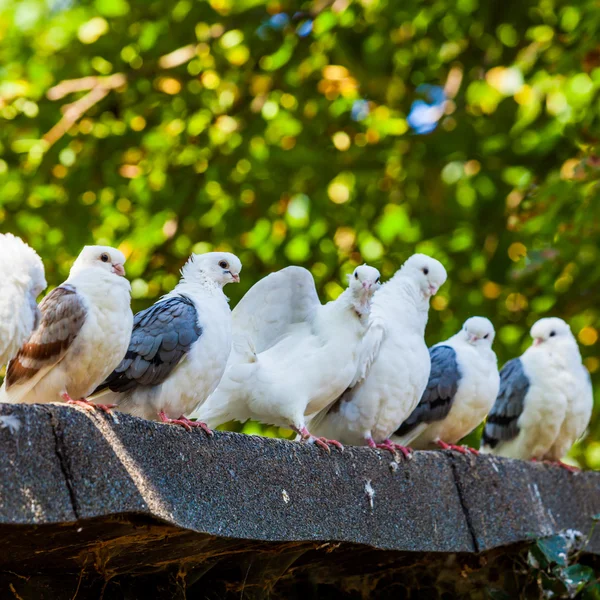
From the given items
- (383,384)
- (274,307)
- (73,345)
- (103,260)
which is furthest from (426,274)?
(73,345)

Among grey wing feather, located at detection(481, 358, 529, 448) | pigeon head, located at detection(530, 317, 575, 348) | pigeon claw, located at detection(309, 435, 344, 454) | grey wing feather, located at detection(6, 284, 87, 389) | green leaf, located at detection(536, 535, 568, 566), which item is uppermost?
grey wing feather, located at detection(6, 284, 87, 389)

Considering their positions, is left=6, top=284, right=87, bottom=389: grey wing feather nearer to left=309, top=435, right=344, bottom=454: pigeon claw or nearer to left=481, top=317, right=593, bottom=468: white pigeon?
left=309, top=435, right=344, bottom=454: pigeon claw

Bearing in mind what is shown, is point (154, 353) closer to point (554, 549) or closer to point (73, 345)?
point (73, 345)

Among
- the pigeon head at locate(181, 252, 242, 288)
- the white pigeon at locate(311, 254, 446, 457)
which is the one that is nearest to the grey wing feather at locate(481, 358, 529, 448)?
the white pigeon at locate(311, 254, 446, 457)

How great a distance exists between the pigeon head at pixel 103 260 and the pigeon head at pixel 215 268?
566 millimetres

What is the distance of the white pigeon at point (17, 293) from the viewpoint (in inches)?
118

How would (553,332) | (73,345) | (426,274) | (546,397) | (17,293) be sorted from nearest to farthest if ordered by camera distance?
(17,293), (73,345), (426,274), (546,397), (553,332)

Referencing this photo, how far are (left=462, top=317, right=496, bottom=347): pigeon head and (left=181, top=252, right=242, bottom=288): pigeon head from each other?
1797 millimetres

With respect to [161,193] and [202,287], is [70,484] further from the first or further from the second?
[161,193]

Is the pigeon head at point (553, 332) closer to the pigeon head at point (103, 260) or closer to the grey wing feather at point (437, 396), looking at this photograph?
the grey wing feather at point (437, 396)

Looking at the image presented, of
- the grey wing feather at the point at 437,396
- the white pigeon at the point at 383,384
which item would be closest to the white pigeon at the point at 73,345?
the white pigeon at the point at 383,384

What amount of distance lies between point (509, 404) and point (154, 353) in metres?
3.18

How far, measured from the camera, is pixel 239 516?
295 cm

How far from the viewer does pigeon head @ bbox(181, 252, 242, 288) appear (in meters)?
4.35
